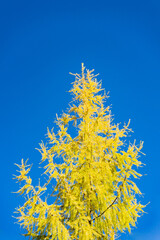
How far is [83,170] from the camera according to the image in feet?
19.6

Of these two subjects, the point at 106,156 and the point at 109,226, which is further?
the point at 106,156

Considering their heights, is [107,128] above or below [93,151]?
above

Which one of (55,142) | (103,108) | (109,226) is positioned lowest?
(109,226)

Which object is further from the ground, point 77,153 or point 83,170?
point 77,153

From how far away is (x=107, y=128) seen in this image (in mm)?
6641

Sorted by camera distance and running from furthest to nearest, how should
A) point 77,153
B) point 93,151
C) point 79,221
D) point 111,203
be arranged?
point 77,153 → point 93,151 → point 111,203 → point 79,221

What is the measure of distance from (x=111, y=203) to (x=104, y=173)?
2.33 ft

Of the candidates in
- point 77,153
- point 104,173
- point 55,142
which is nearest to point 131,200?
point 104,173

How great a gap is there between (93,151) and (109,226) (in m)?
1.83

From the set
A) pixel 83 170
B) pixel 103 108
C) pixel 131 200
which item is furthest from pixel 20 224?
pixel 103 108

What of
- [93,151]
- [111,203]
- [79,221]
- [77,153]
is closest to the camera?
[79,221]

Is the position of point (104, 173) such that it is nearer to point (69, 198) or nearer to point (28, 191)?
point (69, 198)

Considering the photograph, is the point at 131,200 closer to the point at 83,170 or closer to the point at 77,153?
the point at 83,170

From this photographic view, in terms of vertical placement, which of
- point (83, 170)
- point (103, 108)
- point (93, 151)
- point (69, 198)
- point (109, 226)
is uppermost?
point (103, 108)
